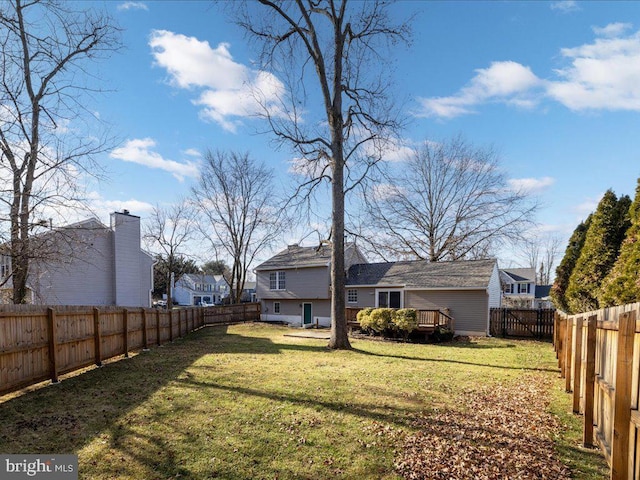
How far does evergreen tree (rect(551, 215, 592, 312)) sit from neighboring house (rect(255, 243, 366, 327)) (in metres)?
13.1

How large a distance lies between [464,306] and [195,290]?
5429cm

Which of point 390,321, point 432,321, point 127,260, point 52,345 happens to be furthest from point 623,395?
point 127,260

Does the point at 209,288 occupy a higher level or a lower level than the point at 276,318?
higher

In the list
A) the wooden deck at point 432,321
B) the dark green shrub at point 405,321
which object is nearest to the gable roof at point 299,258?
the wooden deck at point 432,321

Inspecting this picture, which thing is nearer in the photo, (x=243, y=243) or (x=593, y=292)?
(x=593, y=292)

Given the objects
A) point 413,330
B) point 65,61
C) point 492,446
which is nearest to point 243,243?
point 413,330

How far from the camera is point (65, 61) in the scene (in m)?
11.0

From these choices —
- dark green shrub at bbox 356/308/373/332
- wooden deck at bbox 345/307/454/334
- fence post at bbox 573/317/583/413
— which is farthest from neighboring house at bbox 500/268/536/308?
fence post at bbox 573/317/583/413

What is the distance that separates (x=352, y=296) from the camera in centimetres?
2358

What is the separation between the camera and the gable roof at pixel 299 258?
25.1 m

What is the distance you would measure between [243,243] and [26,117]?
27.7 m

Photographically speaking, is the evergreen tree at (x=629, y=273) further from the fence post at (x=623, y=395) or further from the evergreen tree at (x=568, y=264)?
the evergreen tree at (x=568, y=264)

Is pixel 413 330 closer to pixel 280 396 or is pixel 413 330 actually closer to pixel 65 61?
pixel 280 396

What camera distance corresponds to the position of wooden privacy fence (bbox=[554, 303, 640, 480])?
300 centimetres
